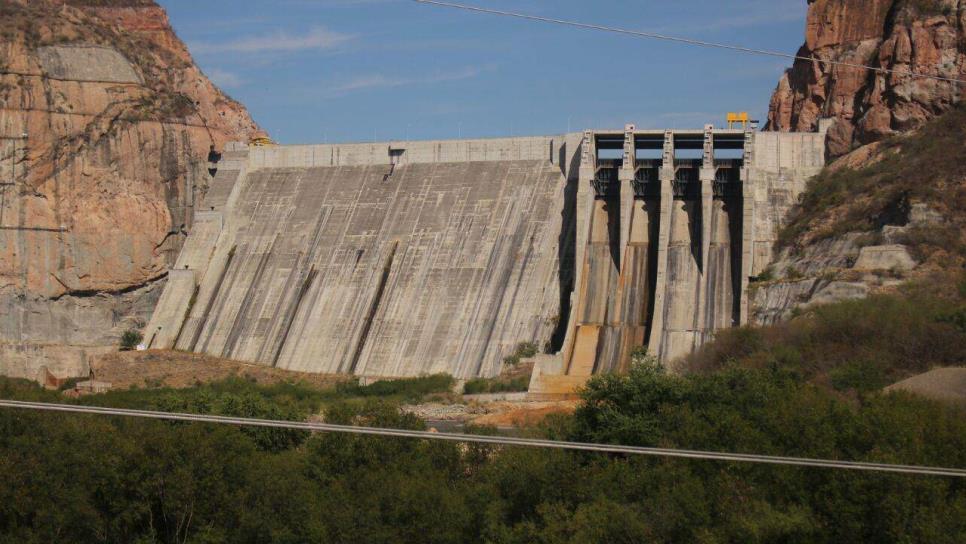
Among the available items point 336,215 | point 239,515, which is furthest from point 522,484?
point 336,215

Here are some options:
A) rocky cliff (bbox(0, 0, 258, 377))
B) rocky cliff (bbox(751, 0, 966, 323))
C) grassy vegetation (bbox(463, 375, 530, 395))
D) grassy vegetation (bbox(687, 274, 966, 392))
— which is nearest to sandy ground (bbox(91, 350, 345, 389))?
rocky cliff (bbox(0, 0, 258, 377))

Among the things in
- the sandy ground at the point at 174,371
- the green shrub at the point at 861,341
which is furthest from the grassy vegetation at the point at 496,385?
the green shrub at the point at 861,341

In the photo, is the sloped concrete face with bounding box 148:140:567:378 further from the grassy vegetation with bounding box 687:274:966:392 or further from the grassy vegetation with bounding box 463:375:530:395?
the grassy vegetation with bounding box 687:274:966:392

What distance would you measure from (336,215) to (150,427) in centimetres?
3436

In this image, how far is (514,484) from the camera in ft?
139

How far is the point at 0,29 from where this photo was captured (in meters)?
81.6

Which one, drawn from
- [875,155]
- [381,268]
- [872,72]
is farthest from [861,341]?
[381,268]

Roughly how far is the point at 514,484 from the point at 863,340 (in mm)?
19787

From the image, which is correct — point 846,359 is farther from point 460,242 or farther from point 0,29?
point 0,29

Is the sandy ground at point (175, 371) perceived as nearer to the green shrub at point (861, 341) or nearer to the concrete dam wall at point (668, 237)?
the concrete dam wall at point (668, 237)

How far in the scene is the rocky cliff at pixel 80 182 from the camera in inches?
3091

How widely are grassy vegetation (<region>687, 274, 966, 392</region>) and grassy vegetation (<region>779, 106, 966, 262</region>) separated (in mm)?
4227

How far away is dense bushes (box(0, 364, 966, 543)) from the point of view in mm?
38344

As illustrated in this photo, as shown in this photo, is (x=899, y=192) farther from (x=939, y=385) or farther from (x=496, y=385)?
(x=939, y=385)
